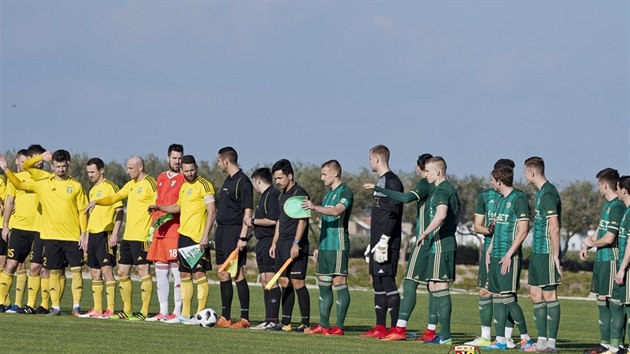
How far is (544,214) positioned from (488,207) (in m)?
1.61

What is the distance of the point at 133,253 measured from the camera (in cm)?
1928

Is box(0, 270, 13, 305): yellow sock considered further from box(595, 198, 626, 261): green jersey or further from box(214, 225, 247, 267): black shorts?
box(595, 198, 626, 261): green jersey

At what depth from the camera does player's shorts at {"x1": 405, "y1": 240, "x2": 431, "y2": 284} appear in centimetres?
1603

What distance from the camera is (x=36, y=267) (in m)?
19.8

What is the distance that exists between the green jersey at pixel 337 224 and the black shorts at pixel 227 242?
162 cm

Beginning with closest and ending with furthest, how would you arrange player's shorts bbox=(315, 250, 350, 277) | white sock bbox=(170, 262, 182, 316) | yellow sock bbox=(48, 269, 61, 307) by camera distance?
player's shorts bbox=(315, 250, 350, 277), white sock bbox=(170, 262, 182, 316), yellow sock bbox=(48, 269, 61, 307)

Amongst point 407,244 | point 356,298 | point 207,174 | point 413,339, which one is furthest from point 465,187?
point 413,339

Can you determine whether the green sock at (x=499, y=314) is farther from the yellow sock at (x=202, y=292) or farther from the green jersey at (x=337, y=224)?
the yellow sock at (x=202, y=292)

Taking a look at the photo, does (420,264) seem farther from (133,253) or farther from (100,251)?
(100,251)

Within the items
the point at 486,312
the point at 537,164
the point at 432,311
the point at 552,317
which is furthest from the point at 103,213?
the point at 552,317

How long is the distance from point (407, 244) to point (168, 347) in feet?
214

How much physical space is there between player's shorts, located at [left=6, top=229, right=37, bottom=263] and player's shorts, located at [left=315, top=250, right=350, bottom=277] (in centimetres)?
588

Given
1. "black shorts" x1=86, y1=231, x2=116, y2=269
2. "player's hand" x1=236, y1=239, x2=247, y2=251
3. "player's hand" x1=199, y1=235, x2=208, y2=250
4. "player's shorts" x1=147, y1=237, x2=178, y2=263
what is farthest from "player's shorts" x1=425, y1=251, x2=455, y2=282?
"black shorts" x1=86, y1=231, x2=116, y2=269

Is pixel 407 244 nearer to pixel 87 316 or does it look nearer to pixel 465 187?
pixel 465 187
